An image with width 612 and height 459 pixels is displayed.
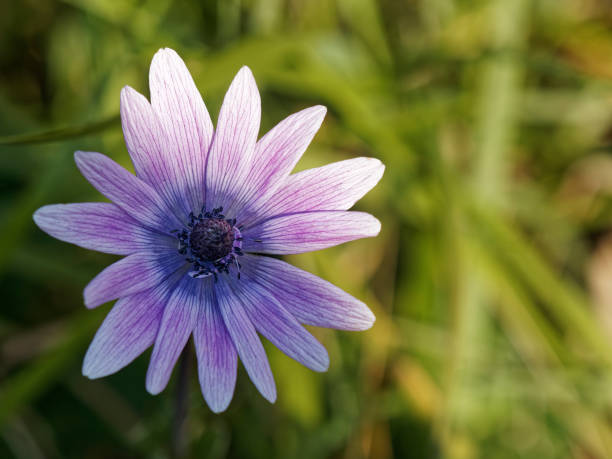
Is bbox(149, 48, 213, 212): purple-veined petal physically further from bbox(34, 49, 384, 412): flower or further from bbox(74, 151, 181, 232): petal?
bbox(74, 151, 181, 232): petal

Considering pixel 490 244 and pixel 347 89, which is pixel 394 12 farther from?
pixel 490 244

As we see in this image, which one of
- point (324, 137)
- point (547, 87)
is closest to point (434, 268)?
point (324, 137)

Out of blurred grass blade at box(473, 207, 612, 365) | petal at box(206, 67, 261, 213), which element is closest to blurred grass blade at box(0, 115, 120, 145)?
petal at box(206, 67, 261, 213)

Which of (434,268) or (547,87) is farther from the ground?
(547,87)

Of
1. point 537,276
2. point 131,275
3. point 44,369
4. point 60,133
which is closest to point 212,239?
point 131,275

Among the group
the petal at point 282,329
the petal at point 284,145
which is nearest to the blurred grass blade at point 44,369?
the petal at point 282,329
